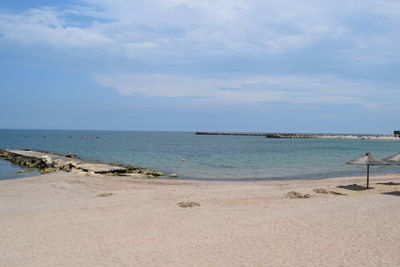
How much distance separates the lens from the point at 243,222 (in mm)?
11672

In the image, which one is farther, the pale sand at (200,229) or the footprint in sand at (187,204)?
the footprint in sand at (187,204)

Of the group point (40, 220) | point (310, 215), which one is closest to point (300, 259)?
point (310, 215)

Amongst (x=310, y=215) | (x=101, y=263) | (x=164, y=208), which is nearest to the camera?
(x=101, y=263)

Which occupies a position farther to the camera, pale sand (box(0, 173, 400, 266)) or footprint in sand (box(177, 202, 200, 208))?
A: footprint in sand (box(177, 202, 200, 208))

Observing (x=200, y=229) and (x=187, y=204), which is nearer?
(x=200, y=229)

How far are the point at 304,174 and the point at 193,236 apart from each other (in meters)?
20.9

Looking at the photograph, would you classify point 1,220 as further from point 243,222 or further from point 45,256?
point 243,222

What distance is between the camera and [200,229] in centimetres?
1088

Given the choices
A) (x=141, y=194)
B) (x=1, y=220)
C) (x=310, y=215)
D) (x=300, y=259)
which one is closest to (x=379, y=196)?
(x=310, y=215)

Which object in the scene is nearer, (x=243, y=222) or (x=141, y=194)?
(x=243, y=222)

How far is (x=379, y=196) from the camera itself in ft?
53.3

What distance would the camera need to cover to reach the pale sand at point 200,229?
8492 mm

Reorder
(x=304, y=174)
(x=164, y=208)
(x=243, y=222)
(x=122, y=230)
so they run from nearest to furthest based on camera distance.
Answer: (x=122, y=230)
(x=243, y=222)
(x=164, y=208)
(x=304, y=174)

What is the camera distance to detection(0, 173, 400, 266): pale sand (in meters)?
8.49
